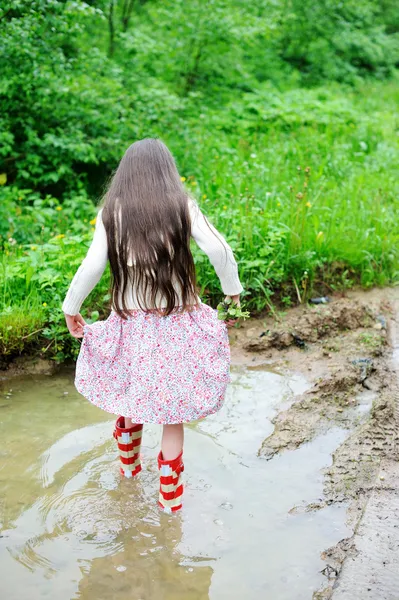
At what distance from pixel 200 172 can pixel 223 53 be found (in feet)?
10.9

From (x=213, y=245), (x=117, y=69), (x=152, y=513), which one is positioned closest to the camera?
(x=213, y=245)

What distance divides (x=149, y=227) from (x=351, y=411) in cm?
183

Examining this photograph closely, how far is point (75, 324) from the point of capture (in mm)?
2980

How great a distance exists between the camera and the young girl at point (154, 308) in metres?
2.80

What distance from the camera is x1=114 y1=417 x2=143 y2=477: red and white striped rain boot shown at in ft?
10.7

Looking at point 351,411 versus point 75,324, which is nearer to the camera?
point 75,324

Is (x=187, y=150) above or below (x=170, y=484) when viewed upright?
above

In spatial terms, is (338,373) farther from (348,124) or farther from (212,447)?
(348,124)

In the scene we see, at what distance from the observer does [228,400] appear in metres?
4.14

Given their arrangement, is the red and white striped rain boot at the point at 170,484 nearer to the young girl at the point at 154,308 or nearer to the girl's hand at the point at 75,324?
the young girl at the point at 154,308

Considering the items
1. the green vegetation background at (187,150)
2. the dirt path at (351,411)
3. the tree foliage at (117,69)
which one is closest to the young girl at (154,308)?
the dirt path at (351,411)

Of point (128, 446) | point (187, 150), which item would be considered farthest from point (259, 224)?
point (128, 446)

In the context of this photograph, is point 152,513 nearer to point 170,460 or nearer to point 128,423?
point 170,460

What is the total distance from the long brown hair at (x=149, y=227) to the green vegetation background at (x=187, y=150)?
1518 mm
